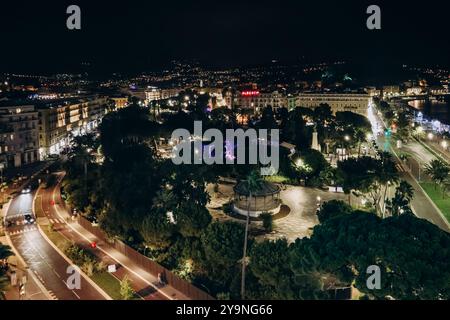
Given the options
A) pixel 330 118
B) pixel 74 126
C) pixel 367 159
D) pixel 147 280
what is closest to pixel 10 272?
pixel 147 280

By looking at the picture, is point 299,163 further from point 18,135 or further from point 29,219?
point 18,135

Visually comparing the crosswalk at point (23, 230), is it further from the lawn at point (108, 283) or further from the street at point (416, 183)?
Answer: the street at point (416, 183)

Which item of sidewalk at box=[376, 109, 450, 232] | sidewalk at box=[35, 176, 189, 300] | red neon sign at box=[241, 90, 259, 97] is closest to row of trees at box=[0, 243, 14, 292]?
sidewalk at box=[35, 176, 189, 300]

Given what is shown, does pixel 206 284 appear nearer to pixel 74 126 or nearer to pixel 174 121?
pixel 174 121

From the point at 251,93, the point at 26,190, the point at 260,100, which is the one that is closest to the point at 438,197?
the point at 26,190

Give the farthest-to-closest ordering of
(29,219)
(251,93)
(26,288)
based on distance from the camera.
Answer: (251,93) → (29,219) → (26,288)

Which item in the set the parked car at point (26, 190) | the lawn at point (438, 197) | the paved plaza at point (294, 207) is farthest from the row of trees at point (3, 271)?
the lawn at point (438, 197)
